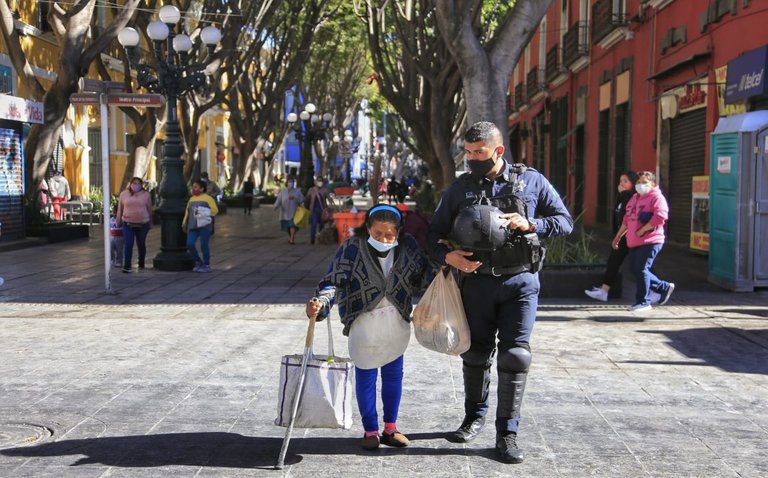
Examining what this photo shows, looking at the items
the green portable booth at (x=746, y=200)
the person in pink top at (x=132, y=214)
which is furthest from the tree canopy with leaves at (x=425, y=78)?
the green portable booth at (x=746, y=200)

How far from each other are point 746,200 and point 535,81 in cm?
2506

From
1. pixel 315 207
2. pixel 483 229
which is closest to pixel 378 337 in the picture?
pixel 483 229

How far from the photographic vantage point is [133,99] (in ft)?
37.7

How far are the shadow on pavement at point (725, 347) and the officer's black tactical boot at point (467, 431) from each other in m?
2.61

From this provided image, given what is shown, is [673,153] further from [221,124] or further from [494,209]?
[221,124]

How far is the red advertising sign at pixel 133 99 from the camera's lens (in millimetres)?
11406

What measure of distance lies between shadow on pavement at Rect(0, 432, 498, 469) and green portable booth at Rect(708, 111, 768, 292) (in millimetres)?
7569

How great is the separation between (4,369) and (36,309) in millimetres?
3427

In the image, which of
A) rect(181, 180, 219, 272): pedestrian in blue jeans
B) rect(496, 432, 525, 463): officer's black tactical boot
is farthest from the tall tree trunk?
rect(496, 432, 525, 463): officer's black tactical boot

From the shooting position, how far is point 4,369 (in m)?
7.01

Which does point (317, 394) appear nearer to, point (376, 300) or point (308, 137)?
point (376, 300)

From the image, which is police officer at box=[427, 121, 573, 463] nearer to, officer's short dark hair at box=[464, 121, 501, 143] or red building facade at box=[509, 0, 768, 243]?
officer's short dark hair at box=[464, 121, 501, 143]

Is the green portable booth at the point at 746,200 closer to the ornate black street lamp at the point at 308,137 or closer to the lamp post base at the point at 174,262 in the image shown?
the lamp post base at the point at 174,262

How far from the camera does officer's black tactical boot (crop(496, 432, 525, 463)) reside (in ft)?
15.7
